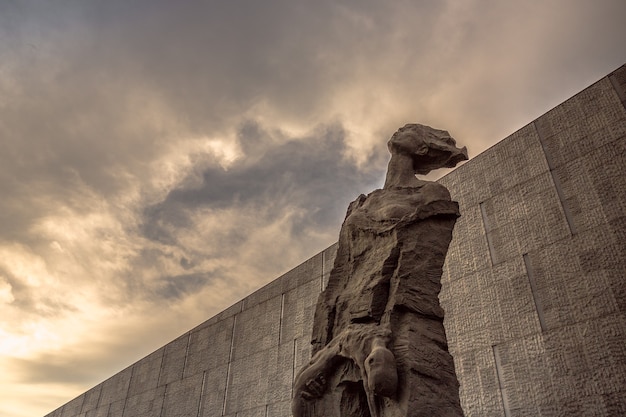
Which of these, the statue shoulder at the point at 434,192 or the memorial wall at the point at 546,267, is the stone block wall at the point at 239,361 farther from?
the statue shoulder at the point at 434,192

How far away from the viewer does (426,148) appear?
4055 millimetres

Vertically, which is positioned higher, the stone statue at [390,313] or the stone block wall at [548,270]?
the stone block wall at [548,270]

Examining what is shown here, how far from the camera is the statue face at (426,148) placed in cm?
405

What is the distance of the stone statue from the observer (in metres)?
2.93

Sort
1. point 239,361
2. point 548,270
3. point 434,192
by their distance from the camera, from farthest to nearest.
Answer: point 239,361
point 548,270
point 434,192

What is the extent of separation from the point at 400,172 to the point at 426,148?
0.30m

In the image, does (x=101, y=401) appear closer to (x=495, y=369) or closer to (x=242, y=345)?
(x=242, y=345)

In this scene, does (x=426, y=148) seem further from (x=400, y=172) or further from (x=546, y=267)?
(x=546, y=267)

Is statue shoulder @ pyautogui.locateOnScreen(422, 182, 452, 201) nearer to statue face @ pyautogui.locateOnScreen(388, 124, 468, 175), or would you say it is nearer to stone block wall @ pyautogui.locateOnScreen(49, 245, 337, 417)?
statue face @ pyautogui.locateOnScreen(388, 124, 468, 175)

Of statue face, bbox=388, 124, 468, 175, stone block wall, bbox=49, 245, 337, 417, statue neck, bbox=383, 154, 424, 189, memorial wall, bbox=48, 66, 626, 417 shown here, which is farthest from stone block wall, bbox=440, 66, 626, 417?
stone block wall, bbox=49, 245, 337, 417

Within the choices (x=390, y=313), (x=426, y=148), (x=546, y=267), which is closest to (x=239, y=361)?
(x=546, y=267)

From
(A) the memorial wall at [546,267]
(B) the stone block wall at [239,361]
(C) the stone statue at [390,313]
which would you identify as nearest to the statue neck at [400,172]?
(C) the stone statue at [390,313]

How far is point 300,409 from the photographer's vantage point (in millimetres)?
3387

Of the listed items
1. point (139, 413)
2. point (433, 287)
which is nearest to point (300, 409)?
point (433, 287)
